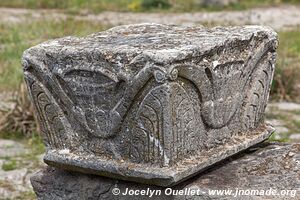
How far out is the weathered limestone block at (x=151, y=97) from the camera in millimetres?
3582

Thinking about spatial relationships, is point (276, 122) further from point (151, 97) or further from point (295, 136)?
point (151, 97)

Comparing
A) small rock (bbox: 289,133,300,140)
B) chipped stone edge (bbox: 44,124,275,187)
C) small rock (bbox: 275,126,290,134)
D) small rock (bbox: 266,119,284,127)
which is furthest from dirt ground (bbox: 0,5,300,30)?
chipped stone edge (bbox: 44,124,275,187)

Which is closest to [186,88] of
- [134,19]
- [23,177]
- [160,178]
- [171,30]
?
[160,178]

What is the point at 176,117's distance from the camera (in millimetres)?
3598

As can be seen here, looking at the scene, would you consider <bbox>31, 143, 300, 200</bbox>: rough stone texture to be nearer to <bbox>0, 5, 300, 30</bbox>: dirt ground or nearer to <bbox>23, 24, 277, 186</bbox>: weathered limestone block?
<bbox>23, 24, 277, 186</bbox>: weathered limestone block

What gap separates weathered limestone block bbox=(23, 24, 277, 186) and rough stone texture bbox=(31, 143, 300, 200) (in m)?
0.07

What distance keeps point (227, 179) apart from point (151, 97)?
22.5 inches

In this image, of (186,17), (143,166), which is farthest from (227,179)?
(186,17)

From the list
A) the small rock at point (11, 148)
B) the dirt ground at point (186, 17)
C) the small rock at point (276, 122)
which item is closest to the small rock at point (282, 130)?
the small rock at point (276, 122)

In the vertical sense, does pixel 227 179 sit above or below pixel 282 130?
above

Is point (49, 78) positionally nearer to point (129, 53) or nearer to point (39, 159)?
point (129, 53)

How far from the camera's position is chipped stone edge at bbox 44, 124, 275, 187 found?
11.9ft

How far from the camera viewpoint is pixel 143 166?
145 inches

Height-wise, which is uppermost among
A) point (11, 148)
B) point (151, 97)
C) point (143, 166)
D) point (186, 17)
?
point (151, 97)
